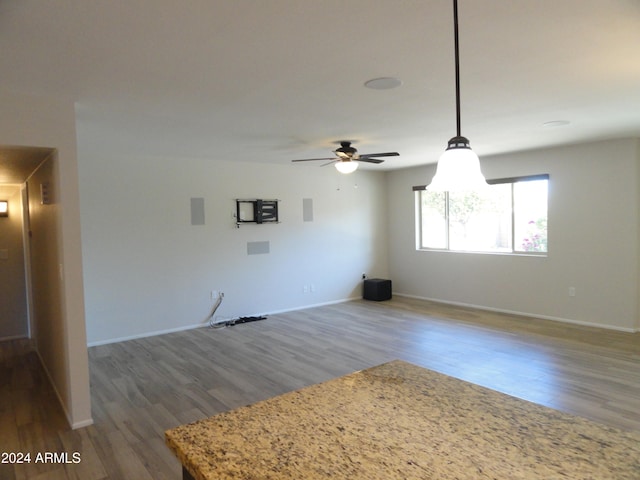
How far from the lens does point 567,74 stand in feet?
9.39

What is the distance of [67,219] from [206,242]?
3120mm

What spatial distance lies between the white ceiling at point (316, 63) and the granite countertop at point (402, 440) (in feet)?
5.57

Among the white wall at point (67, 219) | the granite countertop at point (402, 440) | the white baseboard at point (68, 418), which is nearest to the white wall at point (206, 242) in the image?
the white baseboard at point (68, 418)

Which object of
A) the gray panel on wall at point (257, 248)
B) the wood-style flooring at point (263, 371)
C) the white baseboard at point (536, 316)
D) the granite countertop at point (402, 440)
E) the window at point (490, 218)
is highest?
the window at point (490, 218)

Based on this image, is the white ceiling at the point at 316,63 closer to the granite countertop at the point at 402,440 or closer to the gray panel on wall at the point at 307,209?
the granite countertop at the point at 402,440

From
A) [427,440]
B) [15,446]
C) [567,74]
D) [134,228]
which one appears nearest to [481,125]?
[567,74]

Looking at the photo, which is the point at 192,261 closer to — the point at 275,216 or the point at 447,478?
the point at 275,216

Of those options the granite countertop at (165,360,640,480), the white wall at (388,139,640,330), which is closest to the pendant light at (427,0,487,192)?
the granite countertop at (165,360,640,480)

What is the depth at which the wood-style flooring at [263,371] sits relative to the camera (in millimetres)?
2900

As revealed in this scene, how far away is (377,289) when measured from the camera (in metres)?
7.72

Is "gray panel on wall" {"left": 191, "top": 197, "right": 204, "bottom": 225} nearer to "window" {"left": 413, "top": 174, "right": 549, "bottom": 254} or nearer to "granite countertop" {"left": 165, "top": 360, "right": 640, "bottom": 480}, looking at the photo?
"window" {"left": 413, "top": 174, "right": 549, "bottom": 254}

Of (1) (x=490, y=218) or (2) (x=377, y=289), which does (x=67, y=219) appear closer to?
(2) (x=377, y=289)

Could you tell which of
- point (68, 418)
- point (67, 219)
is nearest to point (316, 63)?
point (67, 219)

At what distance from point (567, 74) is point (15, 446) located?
181 inches
